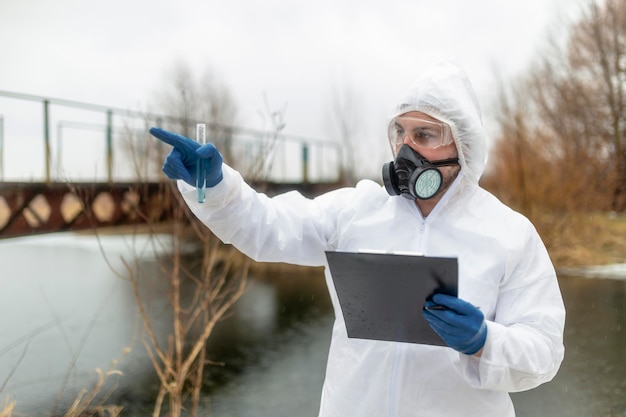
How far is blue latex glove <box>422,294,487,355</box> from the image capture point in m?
1.29

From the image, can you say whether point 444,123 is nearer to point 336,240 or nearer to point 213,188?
point 336,240

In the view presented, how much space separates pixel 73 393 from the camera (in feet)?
23.1

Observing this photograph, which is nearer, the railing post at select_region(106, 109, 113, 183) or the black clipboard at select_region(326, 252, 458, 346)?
the black clipboard at select_region(326, 252, 458, 346)

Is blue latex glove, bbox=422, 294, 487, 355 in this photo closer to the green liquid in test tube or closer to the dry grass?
the green liquid in test tube

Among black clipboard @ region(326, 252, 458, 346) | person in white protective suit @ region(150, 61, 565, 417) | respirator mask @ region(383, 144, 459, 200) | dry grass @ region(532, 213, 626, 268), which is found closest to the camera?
black clipboard @ region(326, 252, 458, 346)

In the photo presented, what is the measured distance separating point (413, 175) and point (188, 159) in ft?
1.87

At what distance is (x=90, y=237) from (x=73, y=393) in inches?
663

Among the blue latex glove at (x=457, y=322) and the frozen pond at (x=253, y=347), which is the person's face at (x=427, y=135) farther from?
the frozen pond at (x=253, y=347)

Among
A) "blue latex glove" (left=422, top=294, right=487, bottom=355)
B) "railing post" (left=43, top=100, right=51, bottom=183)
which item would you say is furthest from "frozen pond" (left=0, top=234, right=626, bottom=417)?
"blue latex glove" (left=422, top=294, right=487, bottom=355)

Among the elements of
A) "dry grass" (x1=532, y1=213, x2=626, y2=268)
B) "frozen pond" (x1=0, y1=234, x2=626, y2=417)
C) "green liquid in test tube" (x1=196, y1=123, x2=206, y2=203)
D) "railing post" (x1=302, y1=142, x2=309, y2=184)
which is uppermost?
"railing post" (x1=302, y1=142, x2=309, y2=184)

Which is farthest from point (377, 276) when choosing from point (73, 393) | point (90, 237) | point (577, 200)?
point (90, 237)

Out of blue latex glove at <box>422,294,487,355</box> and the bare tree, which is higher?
the bare tree

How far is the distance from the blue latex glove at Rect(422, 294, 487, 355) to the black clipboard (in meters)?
0.02

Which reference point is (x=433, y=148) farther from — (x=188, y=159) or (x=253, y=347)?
(x=253, y=347)
